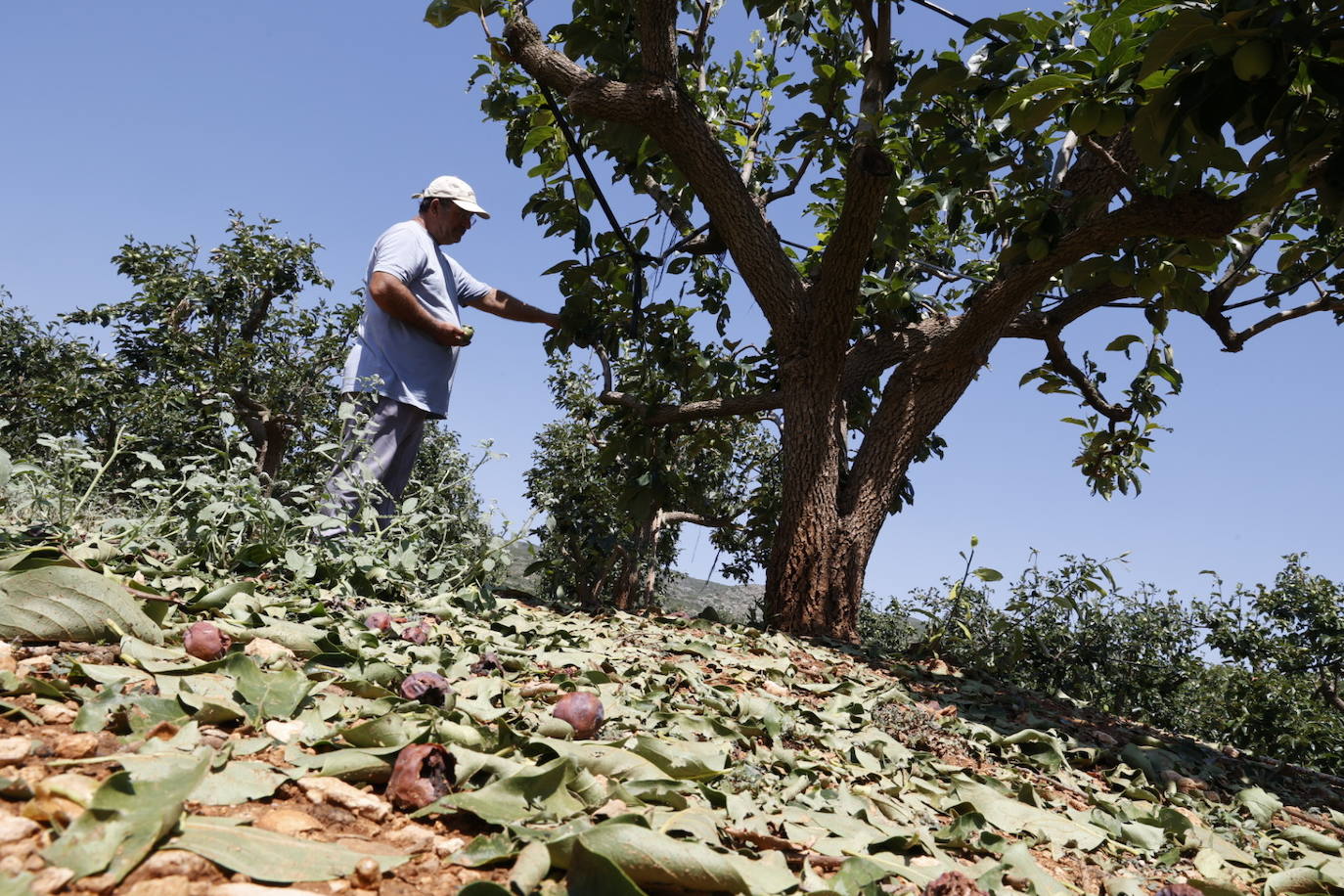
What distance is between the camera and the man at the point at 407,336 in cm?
417

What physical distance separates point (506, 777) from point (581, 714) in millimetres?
414

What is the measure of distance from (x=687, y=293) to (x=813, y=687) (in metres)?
4.54

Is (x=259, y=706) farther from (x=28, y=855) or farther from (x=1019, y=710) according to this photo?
(x=1019, y=710)

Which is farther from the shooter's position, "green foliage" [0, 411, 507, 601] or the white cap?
the white cap

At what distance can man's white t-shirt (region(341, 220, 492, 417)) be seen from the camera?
4250 mm

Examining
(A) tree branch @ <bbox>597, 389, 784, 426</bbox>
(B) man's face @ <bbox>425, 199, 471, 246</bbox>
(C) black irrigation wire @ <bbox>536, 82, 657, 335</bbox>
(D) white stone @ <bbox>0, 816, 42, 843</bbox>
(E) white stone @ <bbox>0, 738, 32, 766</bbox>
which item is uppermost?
(C) black irrigation wire @ <bbox>536, 82, 657, 335</bbox>

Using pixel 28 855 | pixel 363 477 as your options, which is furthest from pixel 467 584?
pixel 28 855

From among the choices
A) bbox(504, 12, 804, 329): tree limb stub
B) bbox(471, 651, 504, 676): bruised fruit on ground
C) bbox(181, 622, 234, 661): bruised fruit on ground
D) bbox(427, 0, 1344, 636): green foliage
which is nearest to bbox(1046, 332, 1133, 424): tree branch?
bbox(427, 0, 1344, 636): green foliage

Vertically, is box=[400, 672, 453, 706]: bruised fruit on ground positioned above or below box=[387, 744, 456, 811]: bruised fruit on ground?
above

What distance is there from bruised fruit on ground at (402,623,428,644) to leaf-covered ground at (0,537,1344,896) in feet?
0.26

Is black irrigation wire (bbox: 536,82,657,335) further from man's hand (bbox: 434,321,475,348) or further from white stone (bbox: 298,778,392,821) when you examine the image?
white stone (bbox: 298,778,392,821)

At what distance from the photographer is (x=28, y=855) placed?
1.06 meters

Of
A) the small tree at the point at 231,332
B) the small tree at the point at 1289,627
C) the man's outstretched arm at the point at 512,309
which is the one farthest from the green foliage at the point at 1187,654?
the small tree at the point at 231,332

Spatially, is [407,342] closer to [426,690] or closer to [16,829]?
[426,690]
